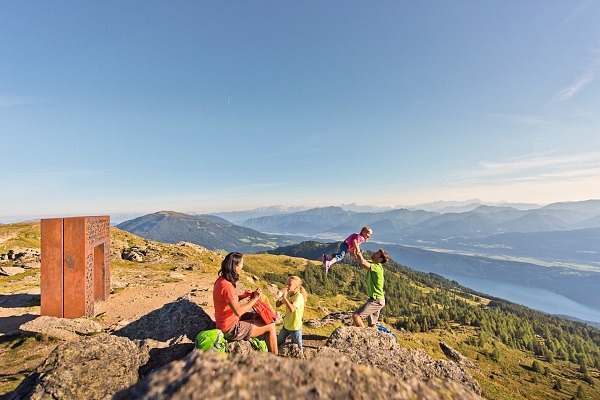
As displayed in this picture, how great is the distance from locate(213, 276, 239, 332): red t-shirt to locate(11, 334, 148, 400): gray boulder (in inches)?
92.7

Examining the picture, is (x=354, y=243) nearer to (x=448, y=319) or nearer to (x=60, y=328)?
(x=60, y=328)

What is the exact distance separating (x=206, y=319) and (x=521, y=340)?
571ft

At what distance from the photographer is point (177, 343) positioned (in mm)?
8477

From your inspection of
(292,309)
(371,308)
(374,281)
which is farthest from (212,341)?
(371,308)

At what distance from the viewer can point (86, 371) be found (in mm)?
6383

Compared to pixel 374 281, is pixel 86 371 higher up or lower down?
lower down

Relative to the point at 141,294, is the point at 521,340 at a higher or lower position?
lower

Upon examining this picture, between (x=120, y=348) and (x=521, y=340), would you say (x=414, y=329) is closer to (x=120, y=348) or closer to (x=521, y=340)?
(x=521, y=340)

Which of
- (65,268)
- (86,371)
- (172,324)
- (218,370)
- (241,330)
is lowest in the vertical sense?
(172,324)

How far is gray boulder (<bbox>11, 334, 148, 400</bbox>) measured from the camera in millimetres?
5895

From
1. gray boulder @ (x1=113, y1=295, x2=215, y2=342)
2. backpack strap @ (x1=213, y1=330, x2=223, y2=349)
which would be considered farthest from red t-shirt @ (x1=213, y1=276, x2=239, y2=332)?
gray boulder @ (x1=113, y1=295, x2=215, y2=342)

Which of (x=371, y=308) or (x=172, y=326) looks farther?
(x=371, y=308)

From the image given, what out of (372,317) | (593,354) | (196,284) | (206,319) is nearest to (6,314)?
(196,284)

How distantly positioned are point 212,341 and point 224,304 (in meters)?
1.02
